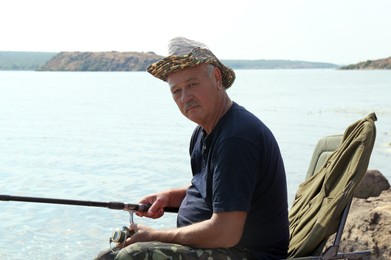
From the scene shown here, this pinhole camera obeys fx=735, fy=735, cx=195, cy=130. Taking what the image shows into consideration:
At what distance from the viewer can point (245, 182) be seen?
3.22 m

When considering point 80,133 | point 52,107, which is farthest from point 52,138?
point 52,107

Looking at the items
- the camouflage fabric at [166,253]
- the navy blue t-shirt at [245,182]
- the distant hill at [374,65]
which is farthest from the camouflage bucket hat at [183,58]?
the distant hill at [374,65]

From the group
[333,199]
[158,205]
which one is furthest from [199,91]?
[158,205]

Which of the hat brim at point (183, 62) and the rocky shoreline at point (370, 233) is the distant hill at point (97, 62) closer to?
the rocky shoreline at point (370, 233)

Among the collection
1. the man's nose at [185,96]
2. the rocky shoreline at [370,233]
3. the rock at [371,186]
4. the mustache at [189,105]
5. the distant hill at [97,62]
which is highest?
the man's nose at [185,96]

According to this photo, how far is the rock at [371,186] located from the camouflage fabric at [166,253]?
3.64 meters

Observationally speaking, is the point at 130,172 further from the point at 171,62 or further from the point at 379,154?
the point at 171,62

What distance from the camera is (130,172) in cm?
1264

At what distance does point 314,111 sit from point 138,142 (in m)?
10.4

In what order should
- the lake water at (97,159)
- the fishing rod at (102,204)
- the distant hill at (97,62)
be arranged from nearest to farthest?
the fishing rod at (102,204) → the lake water at (97,159) → the distant hill at (97,62)

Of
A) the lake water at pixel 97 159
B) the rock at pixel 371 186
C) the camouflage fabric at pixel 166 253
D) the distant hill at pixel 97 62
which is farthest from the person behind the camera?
the distant hill at pixel 97 62

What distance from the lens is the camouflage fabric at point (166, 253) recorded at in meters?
3.18

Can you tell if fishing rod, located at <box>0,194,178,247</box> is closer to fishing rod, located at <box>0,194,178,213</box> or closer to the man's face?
fishing rod, located at <box>0,194,178,213</box>

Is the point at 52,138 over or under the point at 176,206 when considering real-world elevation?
under
